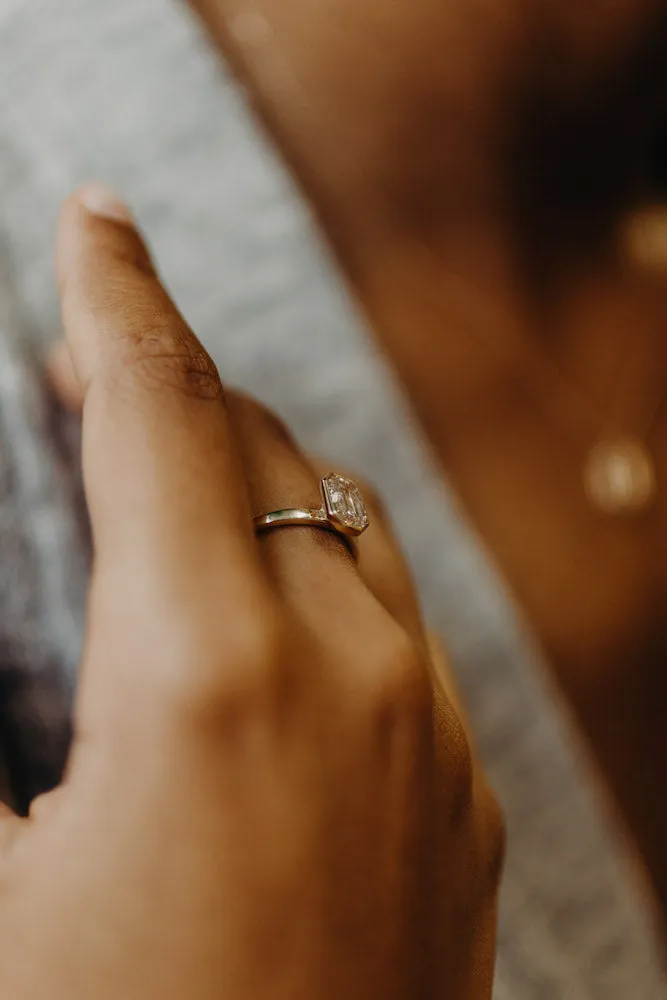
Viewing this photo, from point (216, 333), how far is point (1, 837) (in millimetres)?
391

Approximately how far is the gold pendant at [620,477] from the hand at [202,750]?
0.52 m

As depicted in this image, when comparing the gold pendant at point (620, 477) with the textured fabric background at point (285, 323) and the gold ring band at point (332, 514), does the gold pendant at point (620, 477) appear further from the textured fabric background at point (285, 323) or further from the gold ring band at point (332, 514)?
the gold ring band at point (332, 514)

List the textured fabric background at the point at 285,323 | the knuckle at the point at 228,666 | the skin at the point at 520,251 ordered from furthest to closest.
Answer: the skin at the point at 520,251 < the textured fabric background at the point at 285,323 < the knuckle at the point at 228,666

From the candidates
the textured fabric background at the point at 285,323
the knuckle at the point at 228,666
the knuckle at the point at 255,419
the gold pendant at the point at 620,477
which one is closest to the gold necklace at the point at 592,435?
the gold pendant at the point at 620,477

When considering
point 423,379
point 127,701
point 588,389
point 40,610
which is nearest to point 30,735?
point 40,610

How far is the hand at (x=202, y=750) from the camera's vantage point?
280 millimetres

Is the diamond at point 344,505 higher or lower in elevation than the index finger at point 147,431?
lower

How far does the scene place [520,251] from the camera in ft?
2.71

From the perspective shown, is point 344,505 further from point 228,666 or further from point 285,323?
point 285,323

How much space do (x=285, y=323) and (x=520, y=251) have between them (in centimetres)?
32

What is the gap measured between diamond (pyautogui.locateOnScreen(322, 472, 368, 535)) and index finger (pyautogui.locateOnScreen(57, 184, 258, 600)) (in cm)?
6

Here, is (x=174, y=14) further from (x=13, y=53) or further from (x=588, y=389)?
(x=588, y=389)

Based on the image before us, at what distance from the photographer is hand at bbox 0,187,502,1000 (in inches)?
11.0

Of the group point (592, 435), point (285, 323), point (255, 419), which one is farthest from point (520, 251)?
point (255, 419)
